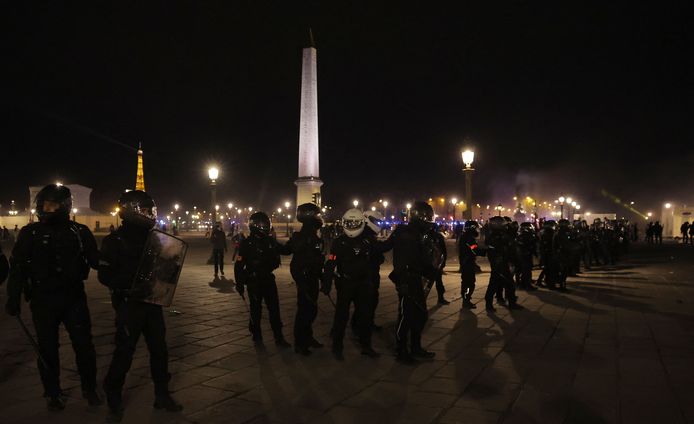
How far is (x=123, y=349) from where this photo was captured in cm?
459

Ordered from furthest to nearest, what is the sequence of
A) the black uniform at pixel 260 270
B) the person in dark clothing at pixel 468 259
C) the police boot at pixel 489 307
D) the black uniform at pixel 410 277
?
1. the person in dark clothing at pixel 468 259
2. the police boot at pixel 489 307
3. the black uniform at pixel 260 270
4. the black uniform at pixel 410 277

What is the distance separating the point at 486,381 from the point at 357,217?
2439mm

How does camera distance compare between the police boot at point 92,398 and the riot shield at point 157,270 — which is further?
the police boot at point 92,398

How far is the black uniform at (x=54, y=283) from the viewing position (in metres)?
4.69

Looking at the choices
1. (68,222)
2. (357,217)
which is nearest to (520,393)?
(357,217)

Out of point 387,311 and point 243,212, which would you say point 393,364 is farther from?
point 243,212

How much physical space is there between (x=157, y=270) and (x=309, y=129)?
36.3 meters

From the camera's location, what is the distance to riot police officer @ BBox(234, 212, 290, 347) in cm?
704

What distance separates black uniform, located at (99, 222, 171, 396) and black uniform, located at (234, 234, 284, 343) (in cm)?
227

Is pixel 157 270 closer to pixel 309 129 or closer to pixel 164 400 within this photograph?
pixel 164 400

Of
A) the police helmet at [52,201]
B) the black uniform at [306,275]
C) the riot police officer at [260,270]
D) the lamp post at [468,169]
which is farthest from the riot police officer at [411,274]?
the lamp post at [468,169]

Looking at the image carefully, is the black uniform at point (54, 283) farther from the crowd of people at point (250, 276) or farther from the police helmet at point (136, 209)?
the police helmet at point (136, 209)

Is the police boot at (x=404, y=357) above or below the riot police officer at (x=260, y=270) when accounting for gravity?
below

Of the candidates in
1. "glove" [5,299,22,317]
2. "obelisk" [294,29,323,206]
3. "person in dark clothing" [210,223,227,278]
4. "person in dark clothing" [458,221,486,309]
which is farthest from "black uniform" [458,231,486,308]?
"obelisk" [294,29,323,206]
